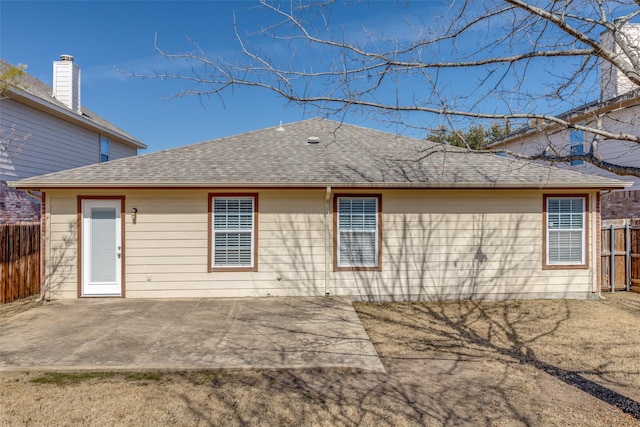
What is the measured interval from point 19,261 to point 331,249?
21.9 ft

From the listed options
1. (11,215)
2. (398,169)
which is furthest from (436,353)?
(11,215)

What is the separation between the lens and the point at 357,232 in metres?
7.88

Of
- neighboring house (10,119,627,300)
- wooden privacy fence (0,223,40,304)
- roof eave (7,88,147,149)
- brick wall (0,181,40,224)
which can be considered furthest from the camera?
roof eave (7,88,147,149)

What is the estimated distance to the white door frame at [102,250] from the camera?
7594 mm

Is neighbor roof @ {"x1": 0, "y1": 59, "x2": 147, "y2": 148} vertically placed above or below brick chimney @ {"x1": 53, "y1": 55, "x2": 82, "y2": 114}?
below

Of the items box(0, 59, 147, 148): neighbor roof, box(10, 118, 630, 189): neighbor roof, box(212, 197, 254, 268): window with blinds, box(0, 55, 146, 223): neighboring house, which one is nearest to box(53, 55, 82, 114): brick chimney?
box(0, 55, 146, 223): neighboring house

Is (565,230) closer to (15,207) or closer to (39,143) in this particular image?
(15,207)

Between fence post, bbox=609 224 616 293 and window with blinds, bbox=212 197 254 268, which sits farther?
fence post, bbox=609 224 616 293

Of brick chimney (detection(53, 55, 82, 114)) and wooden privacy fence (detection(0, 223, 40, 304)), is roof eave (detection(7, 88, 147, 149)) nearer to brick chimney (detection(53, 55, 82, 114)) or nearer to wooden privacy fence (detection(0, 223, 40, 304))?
brick chimney (detection(53, 55, 82, 114))

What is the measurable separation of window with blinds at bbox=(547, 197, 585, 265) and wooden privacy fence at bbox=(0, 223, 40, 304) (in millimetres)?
11409

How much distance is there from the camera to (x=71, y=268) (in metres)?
7.58

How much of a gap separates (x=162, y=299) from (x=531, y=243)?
26.1ft

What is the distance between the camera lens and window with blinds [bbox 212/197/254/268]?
7730 millimetres

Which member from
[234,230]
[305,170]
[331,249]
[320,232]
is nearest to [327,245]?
[331,249]
